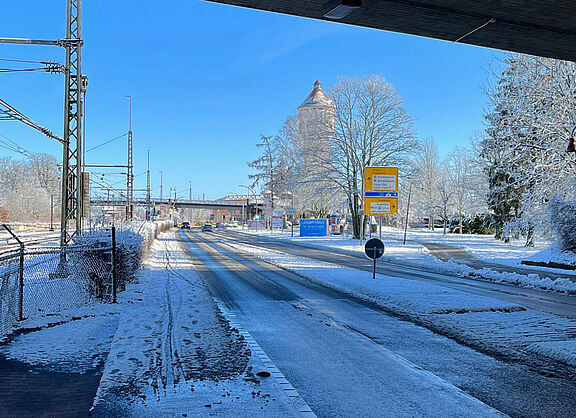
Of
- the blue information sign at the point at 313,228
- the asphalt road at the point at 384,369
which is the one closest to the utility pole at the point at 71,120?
the asphalt road at the point at 384,369

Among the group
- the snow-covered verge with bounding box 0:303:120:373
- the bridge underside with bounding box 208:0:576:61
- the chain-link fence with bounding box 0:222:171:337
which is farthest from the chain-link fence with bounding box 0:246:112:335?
the bridge underside with bounding box 208:0:576:61

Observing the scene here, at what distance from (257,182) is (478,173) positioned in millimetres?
31780

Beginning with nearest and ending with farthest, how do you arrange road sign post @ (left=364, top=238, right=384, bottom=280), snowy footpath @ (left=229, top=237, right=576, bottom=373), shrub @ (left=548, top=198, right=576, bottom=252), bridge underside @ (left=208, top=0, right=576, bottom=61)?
snowy footpath @ (left=229, top=237, right=576, bottom=373), bridge underside @ (left=208, top=0, right=576, bottom=61), road sign post @ (left=364, top=238, right=384, bottom=280), shrub @ (left=548, top=198, right=576, bottom=252)

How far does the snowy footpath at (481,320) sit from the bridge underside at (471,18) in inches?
208

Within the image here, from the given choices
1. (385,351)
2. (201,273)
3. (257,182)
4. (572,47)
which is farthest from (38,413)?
(257,182)

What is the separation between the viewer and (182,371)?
609 centimetres

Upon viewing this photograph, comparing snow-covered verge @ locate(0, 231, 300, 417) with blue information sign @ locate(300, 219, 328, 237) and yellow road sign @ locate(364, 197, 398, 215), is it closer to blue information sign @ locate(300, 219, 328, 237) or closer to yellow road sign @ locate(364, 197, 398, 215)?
yellow road sign @ locate(364, 197, 398, 215)

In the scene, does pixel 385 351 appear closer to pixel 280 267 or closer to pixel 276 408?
pixel 276 408

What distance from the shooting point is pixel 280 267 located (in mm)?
21344

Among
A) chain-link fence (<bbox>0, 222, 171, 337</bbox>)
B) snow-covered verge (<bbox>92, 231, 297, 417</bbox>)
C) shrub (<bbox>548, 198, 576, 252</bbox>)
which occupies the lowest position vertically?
snow-covered verge (<bbox>92, 231, 297, 417</bbox>)

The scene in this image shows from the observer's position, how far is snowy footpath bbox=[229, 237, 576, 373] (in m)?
7.39

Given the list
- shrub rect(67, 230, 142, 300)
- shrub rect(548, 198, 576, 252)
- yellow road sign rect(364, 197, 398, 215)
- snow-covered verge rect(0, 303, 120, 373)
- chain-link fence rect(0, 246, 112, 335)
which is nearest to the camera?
snow-covered verge rect(0, 303, 120, 373)

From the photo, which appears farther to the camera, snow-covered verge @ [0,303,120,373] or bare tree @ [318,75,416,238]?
bare tree @ [318,75,416,238]

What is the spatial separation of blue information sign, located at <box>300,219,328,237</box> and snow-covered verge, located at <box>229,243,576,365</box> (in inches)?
1504
